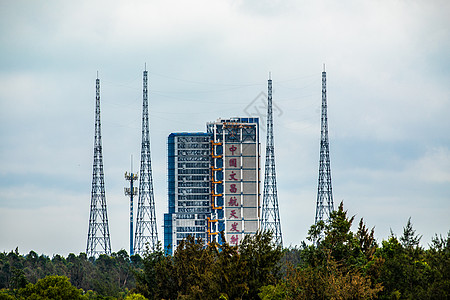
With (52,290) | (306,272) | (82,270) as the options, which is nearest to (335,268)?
(306,272)

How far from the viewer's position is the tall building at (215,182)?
14862 centimetres

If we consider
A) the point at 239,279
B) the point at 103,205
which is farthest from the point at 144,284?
the point at 103,205

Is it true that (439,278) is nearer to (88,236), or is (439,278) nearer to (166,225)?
(88,236)

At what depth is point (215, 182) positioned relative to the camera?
149500 millimetres

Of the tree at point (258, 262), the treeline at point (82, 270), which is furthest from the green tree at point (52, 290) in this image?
the treeline at point (82, 270)

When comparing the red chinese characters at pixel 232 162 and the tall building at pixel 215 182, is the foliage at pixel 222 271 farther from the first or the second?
the red chinese characters at pixel 232 162

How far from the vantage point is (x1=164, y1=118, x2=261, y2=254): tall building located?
148625 millimetres

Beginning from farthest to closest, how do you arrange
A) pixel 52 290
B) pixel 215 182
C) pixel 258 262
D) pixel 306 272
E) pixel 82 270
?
pixel 215 182
pixel 82 270
pixel 52 290
pixel 258 262
pixel 306 272

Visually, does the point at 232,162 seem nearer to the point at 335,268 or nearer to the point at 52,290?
the point at 52,290

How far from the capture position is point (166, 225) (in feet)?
498

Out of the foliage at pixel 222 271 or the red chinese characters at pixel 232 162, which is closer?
the foliage at pixel 222 271

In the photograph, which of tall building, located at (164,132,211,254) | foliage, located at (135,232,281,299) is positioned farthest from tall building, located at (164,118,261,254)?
foliage, located at (135,232,281,299)

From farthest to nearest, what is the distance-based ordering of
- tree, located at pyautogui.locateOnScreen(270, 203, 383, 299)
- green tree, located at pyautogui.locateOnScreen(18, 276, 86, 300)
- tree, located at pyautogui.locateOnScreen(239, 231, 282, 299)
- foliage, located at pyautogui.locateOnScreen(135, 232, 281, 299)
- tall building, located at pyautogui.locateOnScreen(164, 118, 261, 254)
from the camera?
tall building, located at pyautogui.locateOnScreen(164, 118, 261, 254)
green tree, located at pyautogui.locateOnScreen(18, 276, 86, 300)
tree, located at pyautogui.locateOnScreen(239, 231, 282, 299)
foliage, located at pyautogui.locateOnScreen(135, 232, 281, 299)
tree, located at pyautogui.locateOnScreen(270, 203, 383, 299)

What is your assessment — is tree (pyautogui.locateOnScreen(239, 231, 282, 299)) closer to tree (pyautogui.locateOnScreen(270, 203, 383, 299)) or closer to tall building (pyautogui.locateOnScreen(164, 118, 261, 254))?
tree (pyautogui.locateOnScreen(270, 203, 383, 299))
